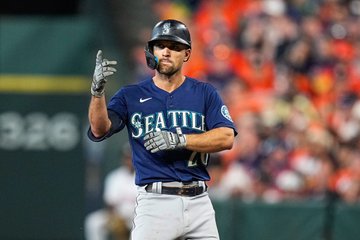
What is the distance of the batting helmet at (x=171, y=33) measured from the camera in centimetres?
612

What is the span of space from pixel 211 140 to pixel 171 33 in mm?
741

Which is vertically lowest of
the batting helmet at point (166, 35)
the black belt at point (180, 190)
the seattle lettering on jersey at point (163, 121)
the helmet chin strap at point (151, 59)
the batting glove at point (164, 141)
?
the black belt at point (180, 190)

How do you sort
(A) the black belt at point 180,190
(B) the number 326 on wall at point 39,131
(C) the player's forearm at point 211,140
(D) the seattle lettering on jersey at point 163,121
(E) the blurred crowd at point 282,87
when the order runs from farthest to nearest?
(B) the number 326 on wall at point 39,131
(E) the blurred crowd at point 282,87
(D) the seattle lettering on jersey at point 163,121
(A) the black belt at point 180,190
(C) the player's forearm at point 211,140

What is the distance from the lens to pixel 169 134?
5934 millimetres

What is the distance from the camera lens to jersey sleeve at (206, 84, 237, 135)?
6168mm

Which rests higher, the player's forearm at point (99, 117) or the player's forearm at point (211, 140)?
the player's forearm at point (99, 117)

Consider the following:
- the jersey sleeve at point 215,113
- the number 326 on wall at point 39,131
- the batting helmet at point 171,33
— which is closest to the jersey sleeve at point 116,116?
the batting helmet at point 171,33

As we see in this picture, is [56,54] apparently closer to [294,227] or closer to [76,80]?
[76,80]

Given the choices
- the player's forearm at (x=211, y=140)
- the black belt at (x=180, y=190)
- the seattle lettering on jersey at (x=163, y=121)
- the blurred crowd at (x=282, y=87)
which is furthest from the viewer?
the blurred crowd at (x=282, y=87)

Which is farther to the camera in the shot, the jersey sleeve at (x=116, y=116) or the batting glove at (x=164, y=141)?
the jersey sleeve at (x=116, y=116)

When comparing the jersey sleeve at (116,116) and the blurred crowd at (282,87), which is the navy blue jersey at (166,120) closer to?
the jersey sleeve at (116,116)

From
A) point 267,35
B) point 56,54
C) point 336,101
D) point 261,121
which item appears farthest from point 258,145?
point 56,54

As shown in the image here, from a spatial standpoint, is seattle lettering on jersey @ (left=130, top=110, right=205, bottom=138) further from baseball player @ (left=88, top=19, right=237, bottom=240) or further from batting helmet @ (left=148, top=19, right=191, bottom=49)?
batting helmet @ (left=148, top=19, right=191, bottom=49)

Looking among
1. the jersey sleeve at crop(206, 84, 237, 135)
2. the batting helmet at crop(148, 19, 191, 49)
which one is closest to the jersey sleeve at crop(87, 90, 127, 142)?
the batting helmet at crop(148, 19, 191, 49)
